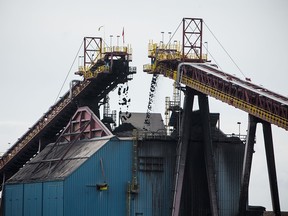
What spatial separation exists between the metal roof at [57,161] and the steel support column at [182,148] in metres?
8.02

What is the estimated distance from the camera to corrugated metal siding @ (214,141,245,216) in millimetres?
126438

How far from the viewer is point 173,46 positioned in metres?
126

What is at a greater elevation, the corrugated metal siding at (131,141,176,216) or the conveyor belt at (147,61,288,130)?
the conveyor belt at (147,61,288,130)

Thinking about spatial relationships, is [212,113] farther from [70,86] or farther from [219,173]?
Answer: [70,86]

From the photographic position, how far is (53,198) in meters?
125

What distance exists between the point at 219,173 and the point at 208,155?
4.00m

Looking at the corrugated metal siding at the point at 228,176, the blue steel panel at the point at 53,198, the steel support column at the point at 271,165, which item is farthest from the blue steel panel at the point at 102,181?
the steel support column at the point at 271,165

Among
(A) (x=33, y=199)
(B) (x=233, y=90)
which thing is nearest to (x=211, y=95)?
(B) (x=233, y=90)

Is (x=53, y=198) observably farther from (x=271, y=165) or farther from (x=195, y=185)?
(x=271, y=165)

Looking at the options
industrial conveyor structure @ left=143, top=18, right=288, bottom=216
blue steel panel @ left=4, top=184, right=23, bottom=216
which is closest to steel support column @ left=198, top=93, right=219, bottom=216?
industrial conveyor structure @ left=143, top=18, right=288, bottom=216

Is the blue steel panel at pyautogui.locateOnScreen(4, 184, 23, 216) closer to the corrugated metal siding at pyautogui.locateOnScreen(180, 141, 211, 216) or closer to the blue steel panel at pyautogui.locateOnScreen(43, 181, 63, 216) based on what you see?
the blue steel panel at pyautogui.locateOnScreen(43, 181, 63, 216)

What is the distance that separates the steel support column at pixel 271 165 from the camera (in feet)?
373

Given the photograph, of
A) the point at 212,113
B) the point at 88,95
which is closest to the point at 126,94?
the point at 88,95

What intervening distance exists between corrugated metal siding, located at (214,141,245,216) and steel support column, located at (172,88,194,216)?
5.14 m
